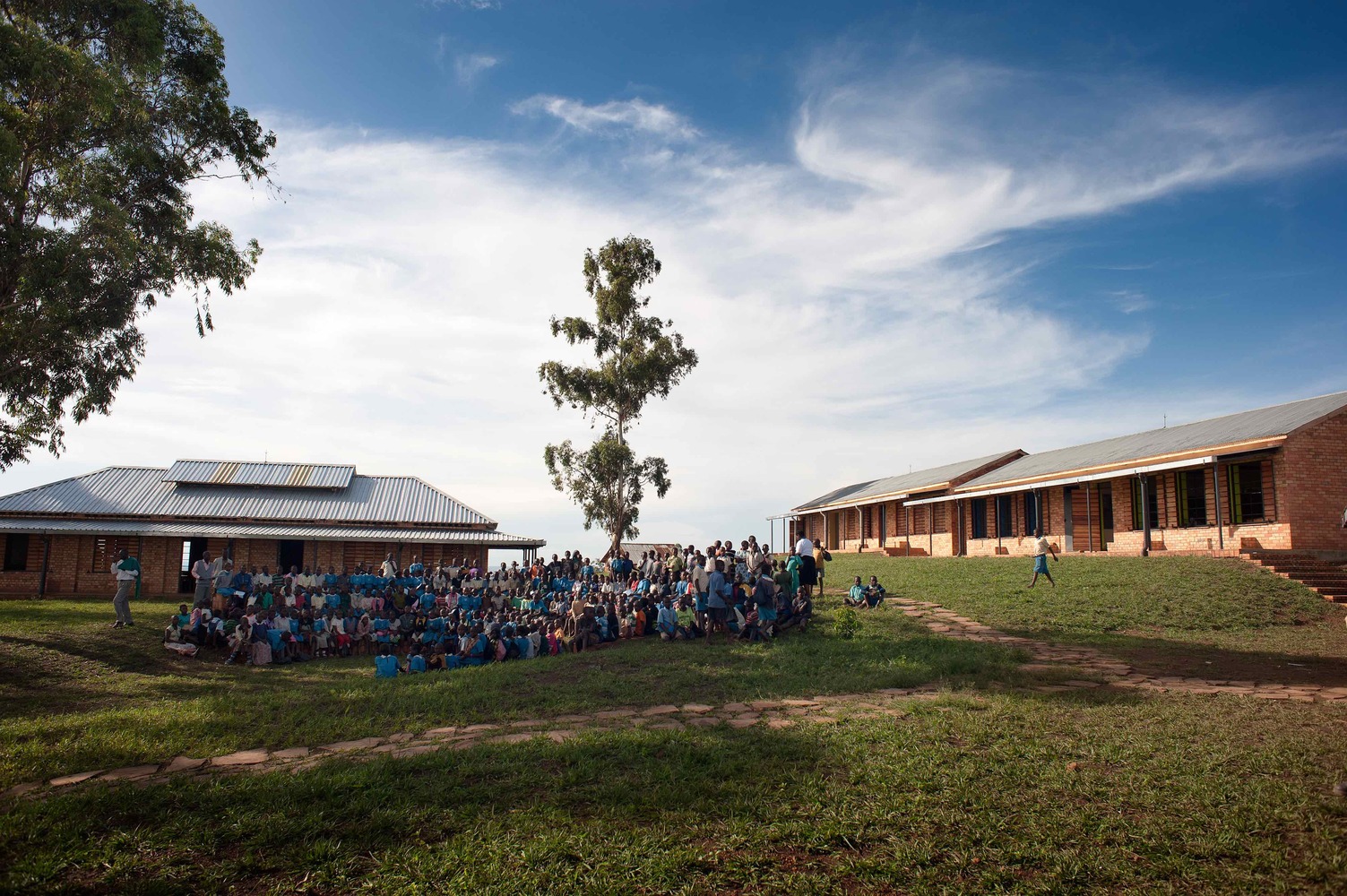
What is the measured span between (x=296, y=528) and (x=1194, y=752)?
25194 mm

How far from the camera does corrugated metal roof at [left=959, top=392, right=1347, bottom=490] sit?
57.2ft

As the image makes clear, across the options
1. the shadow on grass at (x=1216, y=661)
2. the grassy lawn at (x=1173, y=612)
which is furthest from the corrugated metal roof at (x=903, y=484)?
the shadow on grass at (x=1216, y=661)

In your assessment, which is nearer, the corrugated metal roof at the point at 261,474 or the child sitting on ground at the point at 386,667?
the child sitting on ground at the point at 386,667

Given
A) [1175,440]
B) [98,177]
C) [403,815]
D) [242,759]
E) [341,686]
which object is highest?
[98,177]

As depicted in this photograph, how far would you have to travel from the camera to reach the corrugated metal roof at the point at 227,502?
24.9 meters

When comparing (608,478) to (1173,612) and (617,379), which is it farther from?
(1173,612)

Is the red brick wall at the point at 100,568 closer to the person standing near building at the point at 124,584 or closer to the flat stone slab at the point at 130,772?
the person standing near building at the point at 124,584

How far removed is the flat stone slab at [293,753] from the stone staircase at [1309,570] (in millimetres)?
16958

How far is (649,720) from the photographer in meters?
7.52

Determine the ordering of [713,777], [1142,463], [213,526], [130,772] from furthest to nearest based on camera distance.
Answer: [213,526] < [1142,463] < [130,772] < [713,777]

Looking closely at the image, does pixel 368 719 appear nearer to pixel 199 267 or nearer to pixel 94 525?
pixel 199 267

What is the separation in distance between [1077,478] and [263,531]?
24722mm

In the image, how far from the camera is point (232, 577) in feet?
55.9

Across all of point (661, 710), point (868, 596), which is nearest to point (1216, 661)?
point (868, 596)
